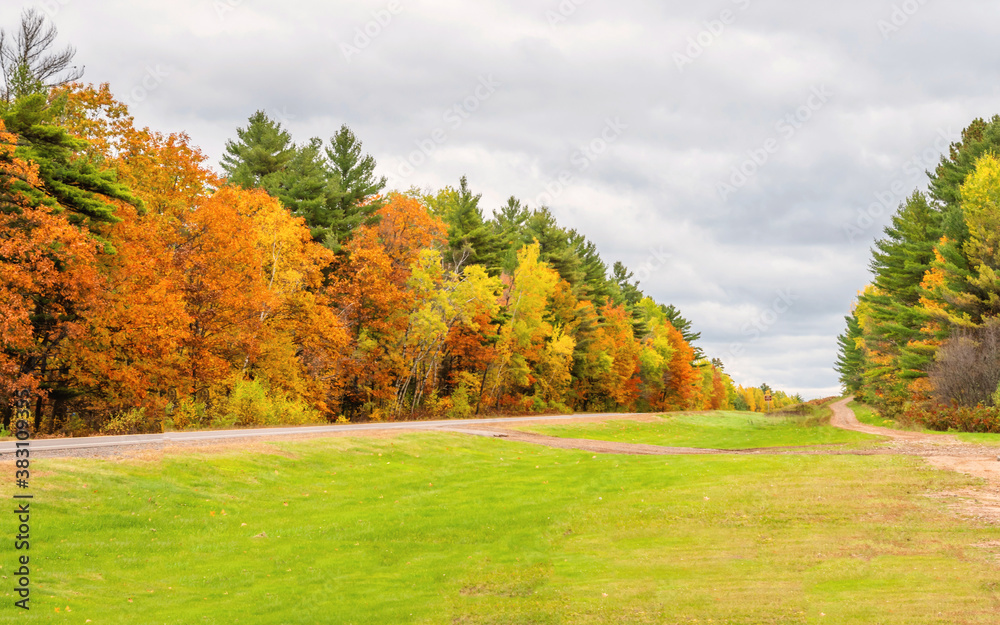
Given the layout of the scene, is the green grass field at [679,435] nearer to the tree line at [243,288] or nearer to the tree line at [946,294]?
the tree line at [946,294]

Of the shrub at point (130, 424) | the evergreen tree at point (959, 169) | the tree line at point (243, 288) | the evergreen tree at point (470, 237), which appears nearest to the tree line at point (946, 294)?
the evergreen tree at point (959, 169)

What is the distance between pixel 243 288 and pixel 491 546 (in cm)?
2724

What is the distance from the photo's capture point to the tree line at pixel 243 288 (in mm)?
25734

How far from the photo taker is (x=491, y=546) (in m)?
14.1

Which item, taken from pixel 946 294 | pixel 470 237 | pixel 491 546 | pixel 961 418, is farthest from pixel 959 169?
pixel 491 546

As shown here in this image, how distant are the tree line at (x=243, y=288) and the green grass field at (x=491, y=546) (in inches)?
469

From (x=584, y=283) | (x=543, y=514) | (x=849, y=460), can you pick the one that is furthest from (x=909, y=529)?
(x=584, y=283)

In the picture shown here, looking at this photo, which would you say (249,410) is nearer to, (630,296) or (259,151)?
(259,151)

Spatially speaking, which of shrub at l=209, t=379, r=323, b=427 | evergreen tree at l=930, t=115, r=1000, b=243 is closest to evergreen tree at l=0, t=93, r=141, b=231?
shrub at l=209, t=379, r=323, b=427

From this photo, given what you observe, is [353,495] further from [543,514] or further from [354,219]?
[354,219]

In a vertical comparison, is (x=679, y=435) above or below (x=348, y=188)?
below

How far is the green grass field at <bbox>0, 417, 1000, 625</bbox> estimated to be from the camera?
9.96 meters

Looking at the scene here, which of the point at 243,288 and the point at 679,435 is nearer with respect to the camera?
the point at 243,288

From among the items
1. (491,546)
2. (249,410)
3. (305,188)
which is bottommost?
(491,546)
